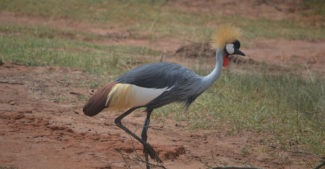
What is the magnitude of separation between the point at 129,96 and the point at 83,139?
2.78 feet

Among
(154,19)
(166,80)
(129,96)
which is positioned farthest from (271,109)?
(154,19)

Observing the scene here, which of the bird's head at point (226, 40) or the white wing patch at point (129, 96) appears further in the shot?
the bird's head at point (226, 40)

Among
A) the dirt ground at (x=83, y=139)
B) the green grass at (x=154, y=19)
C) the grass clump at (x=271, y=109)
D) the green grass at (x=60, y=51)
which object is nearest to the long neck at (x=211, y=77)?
the dirt ground at (x=83, y=139)

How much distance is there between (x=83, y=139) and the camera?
6.21 meters

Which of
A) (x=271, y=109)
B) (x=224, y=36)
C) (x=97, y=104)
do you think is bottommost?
(x=271, y=109)

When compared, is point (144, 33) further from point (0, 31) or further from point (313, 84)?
point (313, 84)

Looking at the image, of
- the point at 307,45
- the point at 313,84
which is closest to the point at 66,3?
the point at 307,45

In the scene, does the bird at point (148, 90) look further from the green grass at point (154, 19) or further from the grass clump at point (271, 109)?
the green grass at point (154, 19)

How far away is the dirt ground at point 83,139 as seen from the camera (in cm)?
567

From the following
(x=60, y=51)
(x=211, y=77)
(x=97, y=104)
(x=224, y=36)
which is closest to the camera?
(x=97, y=104)

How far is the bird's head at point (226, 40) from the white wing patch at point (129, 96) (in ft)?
2.37

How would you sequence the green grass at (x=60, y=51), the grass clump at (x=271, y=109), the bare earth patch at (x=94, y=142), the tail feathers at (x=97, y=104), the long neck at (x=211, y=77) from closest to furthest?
the tail feathers at (x=97, y=104), the bare earth patch at (x=94, y=142), the long neck at (x=211, y=77), the grass clump at (x=271, y=109), the green grass at (x=60, y=51)

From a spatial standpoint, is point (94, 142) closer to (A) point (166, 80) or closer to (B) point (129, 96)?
(B) point (129, 96)

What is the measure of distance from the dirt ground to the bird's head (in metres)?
0.91
